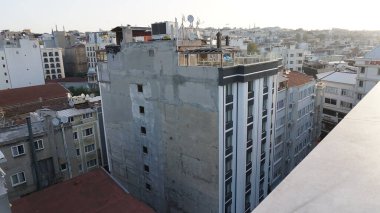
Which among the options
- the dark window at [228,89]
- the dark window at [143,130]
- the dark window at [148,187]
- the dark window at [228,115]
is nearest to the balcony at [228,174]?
the dark window at [228,115]

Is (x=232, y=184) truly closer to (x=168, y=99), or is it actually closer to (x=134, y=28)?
(x=168, y=99)

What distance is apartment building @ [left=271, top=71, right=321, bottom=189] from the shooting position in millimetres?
31391

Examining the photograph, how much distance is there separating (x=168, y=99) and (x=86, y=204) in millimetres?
10121

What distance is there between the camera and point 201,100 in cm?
2131

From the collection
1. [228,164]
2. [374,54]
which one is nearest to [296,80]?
[374,54]

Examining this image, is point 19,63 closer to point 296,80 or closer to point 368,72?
point 296,80

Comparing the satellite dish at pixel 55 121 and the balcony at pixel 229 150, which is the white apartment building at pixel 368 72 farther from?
the satellite dish at pixel 55 121

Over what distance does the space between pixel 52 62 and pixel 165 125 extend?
8221 centimetres

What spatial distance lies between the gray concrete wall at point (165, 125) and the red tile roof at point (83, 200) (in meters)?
5.58

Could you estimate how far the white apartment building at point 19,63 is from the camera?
72.4 m

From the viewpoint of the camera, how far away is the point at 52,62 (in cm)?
9256

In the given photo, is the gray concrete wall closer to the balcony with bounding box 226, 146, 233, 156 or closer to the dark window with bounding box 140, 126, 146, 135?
the dark window with bounding box 140, 126, 146, 135

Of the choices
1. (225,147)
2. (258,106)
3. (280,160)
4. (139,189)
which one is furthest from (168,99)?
(280,160)

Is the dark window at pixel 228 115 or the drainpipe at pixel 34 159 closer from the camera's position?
the dark window at pixel 228 115
